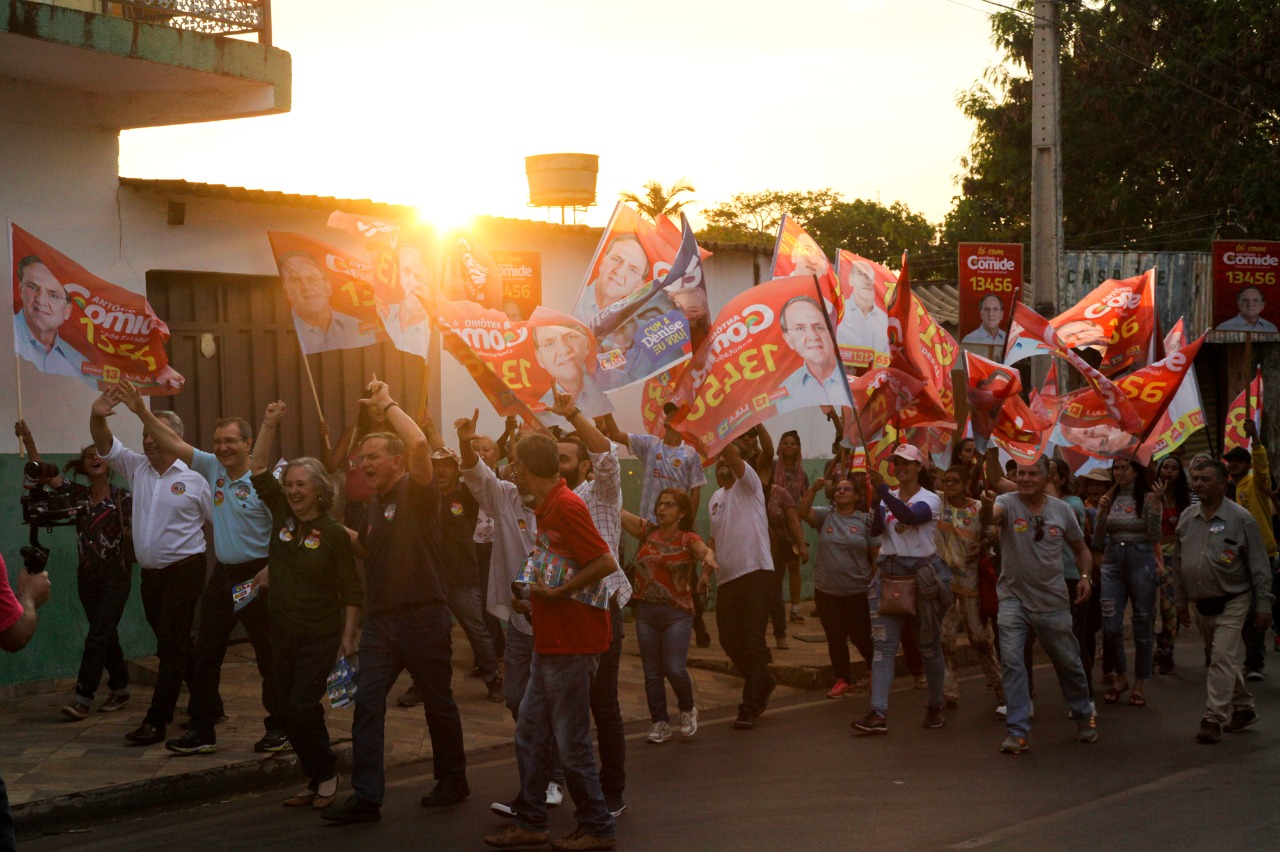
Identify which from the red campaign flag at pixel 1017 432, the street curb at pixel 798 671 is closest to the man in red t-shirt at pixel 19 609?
the street curb at pixel 798 671

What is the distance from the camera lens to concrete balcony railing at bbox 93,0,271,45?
11.8m

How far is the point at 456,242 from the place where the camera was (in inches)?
453

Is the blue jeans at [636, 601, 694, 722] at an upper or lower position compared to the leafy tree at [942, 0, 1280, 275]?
lower

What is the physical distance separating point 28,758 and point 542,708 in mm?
3511

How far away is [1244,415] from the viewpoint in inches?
545

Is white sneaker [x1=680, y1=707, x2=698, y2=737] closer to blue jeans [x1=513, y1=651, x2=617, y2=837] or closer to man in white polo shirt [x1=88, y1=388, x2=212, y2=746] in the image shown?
blue jeans [x1=513, y1=651, x2=617, y2=837]

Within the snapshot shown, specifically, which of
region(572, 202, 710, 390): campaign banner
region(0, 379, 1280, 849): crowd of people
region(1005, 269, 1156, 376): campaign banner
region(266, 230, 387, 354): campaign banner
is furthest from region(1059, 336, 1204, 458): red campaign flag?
region(266, 230, 387, 354): campaign banner

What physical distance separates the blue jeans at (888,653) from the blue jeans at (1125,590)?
5.82 ft

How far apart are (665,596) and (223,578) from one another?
2569 mm

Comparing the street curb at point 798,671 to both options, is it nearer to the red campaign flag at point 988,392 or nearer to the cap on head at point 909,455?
the red campaign flag at point 988,392

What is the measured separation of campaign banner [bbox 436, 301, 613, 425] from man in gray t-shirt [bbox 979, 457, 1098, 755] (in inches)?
109

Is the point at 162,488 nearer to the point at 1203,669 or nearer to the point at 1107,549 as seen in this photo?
the point at 1107,549

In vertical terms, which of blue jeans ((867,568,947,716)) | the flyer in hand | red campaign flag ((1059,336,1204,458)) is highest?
red campaign flag ((1059,336,1204,458))

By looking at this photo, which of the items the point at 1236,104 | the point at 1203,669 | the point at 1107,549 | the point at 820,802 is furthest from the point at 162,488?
the point at 1236,104
